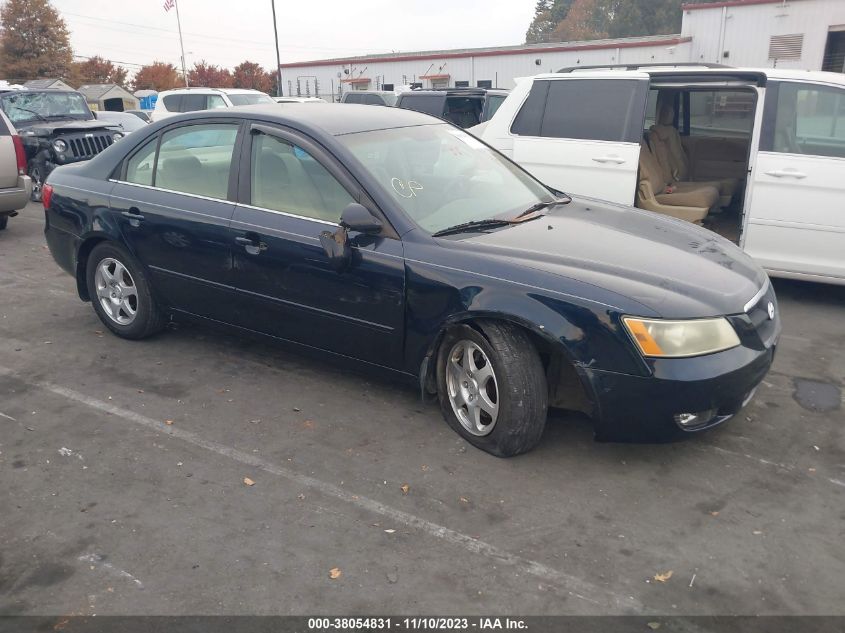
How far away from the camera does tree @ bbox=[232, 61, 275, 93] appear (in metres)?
59.4

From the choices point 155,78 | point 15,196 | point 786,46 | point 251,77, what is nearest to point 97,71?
point 155,78

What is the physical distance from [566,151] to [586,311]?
12.2ft

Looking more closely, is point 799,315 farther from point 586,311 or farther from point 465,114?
point 465,114

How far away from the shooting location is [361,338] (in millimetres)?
4164

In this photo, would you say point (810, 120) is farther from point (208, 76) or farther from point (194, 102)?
point (208, 76)

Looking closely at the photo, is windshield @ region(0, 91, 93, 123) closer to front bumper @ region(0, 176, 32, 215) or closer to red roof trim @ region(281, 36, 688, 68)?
front bumper @ region(0, 176, 32, 215)

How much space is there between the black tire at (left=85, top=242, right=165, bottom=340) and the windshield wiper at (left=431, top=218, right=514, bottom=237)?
2298 millimetres

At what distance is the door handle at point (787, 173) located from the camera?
5.93 m

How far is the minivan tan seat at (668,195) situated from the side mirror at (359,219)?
3784 mm

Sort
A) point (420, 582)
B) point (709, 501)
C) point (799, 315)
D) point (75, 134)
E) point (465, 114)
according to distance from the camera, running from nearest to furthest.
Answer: point (420, 582) < point (709, 501) < point (799, 315) < point (75, 134) < point (465, 114)

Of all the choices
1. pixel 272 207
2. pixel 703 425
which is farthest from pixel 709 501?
pixel 272 207

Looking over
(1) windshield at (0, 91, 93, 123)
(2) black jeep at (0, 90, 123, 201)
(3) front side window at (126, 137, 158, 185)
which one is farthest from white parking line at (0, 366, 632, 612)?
(1) windshield at (0, 91, 93, 123)

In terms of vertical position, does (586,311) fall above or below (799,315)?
above

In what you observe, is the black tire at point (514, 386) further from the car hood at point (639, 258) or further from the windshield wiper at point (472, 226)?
the windshield wiper at point (472, 226)
